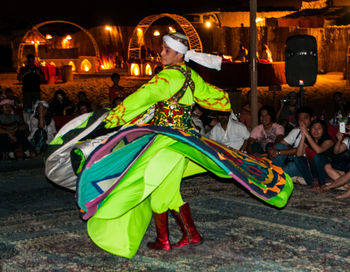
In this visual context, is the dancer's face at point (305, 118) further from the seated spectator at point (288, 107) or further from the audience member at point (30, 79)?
the audience member at point (30, 79)

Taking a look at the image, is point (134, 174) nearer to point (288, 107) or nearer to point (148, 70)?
point (288, 107)

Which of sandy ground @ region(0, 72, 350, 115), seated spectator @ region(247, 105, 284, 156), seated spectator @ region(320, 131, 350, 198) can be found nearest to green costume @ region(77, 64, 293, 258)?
seated spectator @ region(320, 131, 350, 198)

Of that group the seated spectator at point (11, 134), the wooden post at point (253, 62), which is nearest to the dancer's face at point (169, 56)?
the wooden post at point (253, 62)

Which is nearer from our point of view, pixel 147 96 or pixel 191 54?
pixel 147 96

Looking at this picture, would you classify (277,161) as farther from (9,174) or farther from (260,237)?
(9,174)

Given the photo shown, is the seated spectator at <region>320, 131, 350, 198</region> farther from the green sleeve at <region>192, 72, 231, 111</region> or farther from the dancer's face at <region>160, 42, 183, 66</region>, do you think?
the dancer's face at <region>160, 42, 183, 66</region>

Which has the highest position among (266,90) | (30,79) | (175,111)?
(175,111)

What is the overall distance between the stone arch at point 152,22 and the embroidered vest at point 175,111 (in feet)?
65.2

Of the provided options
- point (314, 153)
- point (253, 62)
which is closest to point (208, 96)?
point (314, 153)

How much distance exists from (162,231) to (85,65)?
79.3 feet

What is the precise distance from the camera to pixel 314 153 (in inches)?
275

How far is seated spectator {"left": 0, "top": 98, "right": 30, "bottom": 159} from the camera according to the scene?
9375mm

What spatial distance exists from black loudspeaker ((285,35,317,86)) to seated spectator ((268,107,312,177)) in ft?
9.64

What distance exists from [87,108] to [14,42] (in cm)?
2260
